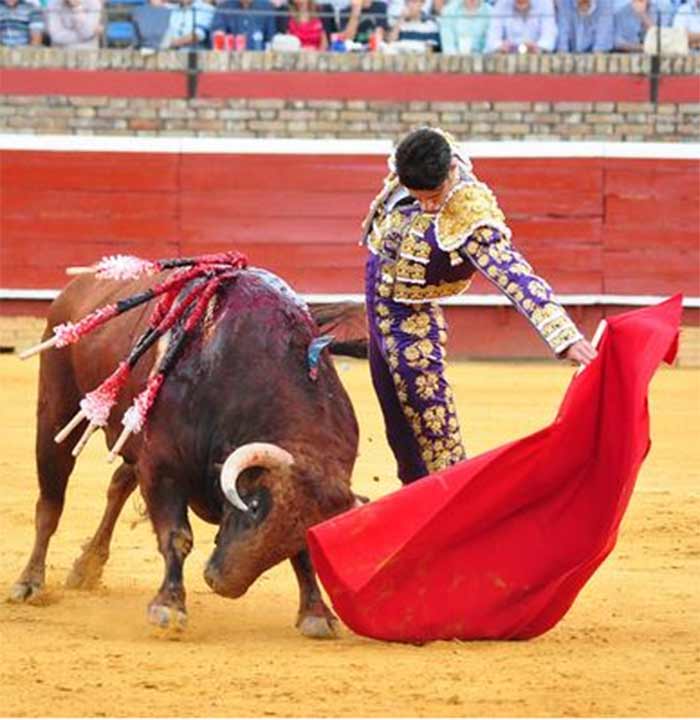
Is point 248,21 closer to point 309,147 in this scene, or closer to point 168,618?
Answer: point 309,147

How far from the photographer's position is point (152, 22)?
1348 centimetres

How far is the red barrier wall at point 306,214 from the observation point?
43.9 ft

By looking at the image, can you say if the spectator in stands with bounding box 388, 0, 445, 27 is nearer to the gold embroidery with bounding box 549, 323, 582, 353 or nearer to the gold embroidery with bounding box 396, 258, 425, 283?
the gold embroidery with bounding box 396, 258, 425, 283

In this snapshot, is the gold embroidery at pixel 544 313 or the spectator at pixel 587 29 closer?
the gold embroidery at pixel 544 313

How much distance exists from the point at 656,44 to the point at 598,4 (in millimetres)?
413

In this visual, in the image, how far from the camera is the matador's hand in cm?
511

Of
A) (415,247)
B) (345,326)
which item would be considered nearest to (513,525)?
(415,247)

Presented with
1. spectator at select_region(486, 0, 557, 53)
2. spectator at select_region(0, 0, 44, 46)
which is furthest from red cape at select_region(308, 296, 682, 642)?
spectator at select_region(0, 0, 44, 46)

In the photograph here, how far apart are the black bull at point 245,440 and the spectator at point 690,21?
26.4 feet

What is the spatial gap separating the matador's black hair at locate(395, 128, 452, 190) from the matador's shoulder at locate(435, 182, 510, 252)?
13 centimetres

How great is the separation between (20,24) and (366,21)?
6.77 ft

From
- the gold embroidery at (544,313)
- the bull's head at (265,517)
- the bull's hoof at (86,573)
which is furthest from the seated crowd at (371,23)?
the bull's head at (265,517)

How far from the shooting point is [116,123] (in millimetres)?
13719

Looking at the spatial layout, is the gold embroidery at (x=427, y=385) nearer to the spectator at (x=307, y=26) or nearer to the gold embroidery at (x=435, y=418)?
the gold embroidery at (x=435, y=418)
